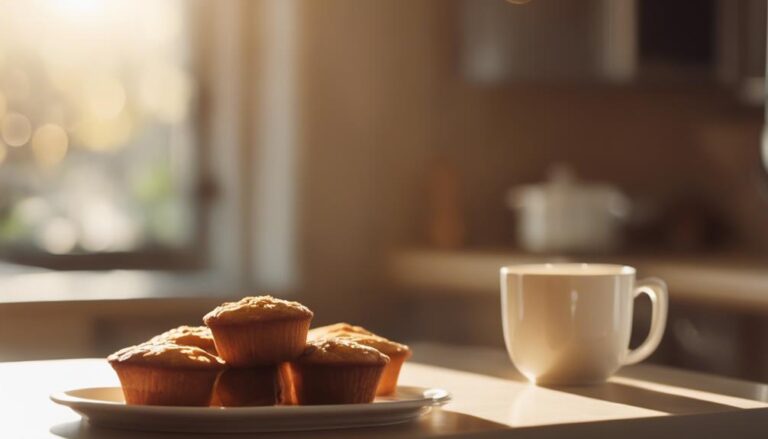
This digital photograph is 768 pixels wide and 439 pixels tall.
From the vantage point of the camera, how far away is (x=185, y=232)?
3438 millimetres

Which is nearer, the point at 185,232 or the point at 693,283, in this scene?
the point at 693,283

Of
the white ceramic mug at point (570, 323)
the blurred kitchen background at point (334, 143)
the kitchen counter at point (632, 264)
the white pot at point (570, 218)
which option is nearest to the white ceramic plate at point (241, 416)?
the white ceramic mug at point (570, 323)

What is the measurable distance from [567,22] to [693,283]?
0.88 m

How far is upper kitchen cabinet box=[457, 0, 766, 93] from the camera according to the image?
3.24m

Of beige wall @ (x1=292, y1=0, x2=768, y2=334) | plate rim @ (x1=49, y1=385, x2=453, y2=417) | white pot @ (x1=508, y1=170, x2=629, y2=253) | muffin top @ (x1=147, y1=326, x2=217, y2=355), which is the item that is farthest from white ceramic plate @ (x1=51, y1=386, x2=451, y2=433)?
beige wall @ (x1=292, y1=0, x2=768, y2=334)

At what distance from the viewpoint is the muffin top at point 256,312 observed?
36.9 inches

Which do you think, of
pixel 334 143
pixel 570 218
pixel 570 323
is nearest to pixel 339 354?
pixel 570 323

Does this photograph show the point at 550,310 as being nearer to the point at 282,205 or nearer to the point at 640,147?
the point at 282,205

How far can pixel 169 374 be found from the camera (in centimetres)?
91

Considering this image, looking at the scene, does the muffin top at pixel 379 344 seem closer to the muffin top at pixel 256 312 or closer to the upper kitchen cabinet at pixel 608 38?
the muffin top at pixel 256 312

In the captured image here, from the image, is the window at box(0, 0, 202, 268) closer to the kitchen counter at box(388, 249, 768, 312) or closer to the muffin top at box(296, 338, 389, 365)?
the kitchen counter at box(388, 249, 768, 312)

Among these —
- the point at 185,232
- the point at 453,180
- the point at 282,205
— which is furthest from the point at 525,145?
the point at 185,232

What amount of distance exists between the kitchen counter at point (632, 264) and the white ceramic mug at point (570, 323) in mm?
1399

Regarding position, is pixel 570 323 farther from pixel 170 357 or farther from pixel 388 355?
pixel 170 357
